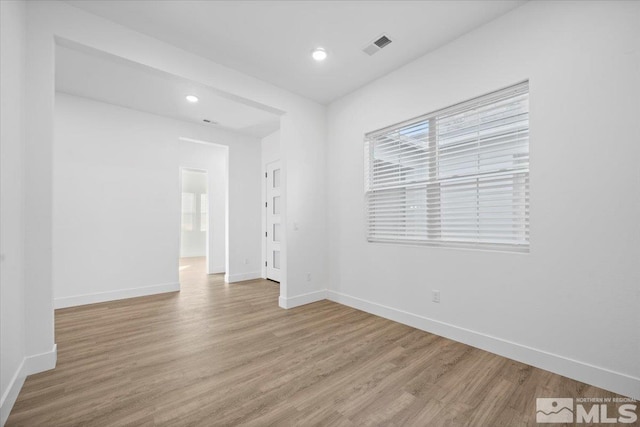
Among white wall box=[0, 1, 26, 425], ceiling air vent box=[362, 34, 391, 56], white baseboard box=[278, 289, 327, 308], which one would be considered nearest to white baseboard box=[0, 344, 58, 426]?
white wall box=[0, 1, 26, 425]

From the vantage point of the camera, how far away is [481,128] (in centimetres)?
256

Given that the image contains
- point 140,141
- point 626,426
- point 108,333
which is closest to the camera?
point 626,426

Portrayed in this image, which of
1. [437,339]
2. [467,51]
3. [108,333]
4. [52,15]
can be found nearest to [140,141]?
[52,15]

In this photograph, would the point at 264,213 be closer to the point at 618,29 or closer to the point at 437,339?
the point at 437,339

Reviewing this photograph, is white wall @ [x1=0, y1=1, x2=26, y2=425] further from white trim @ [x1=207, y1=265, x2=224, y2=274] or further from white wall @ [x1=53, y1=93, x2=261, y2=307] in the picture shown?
white trim @ [x1=207, y1=265, x2=224, y2=274]

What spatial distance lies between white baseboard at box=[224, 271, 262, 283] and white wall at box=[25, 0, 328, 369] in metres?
2.00

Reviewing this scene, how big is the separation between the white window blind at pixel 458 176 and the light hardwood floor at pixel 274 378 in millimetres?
1070

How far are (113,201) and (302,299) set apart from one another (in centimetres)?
327

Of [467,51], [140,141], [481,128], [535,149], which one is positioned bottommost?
[535,149]

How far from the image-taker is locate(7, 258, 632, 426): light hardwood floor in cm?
164

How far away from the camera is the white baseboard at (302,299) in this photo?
12.2ft

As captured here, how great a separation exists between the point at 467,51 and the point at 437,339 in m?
2.84
